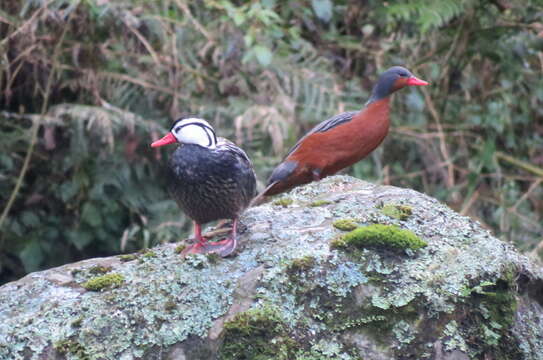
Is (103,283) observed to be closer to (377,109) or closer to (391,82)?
(377,109)

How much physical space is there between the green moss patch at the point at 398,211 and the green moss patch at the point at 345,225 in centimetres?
21

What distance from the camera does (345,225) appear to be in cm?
351

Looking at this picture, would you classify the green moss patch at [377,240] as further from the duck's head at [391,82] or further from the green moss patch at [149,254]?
the duck's head at [391,82]

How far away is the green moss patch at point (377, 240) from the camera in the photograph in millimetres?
3342

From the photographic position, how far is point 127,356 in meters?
2.90

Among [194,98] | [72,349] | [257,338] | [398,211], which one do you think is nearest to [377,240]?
[398,211]

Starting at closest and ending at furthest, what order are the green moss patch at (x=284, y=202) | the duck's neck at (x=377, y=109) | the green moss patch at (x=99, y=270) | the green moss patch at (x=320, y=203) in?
the green moss patch at (x=99, y=270) → the green moss patch at (x=320, y=203) → the green moss patch at (x=284, y=202) → the duck's neck at (x=377, y=109)

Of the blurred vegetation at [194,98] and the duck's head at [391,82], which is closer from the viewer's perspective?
the duck's head at [391,82]

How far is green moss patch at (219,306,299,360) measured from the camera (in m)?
2.94

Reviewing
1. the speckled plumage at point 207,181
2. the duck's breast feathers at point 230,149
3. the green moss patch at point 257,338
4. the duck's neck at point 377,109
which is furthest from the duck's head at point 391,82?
the green moss patch at point 257,338

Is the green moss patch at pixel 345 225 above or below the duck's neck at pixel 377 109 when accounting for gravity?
below

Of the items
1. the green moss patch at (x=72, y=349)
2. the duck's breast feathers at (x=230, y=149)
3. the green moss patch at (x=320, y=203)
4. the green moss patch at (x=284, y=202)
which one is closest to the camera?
the green moss patch at (x=72, y=349)

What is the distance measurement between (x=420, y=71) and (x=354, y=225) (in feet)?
11.8

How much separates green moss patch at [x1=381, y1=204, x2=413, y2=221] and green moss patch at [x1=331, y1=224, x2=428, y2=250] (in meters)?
0.26
